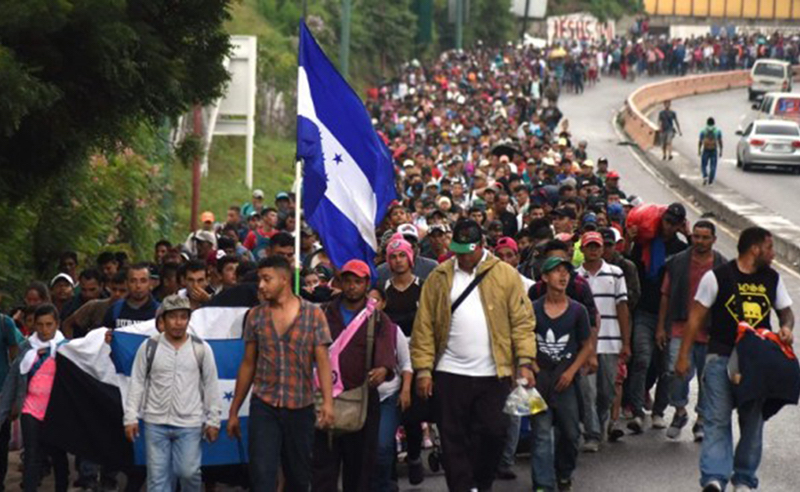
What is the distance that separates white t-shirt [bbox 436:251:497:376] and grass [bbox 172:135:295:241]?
1792 centimetres

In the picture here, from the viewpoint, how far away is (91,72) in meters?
12.8

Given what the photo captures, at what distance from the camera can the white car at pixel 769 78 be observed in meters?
68.8

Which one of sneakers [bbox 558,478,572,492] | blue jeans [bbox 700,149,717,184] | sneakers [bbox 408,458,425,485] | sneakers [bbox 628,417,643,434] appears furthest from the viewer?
blue jeans [bbox 700,149,717,184]

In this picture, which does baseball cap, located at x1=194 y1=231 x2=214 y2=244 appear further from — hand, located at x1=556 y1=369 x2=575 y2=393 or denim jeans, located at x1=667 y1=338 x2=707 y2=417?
hand, located at x1=556 y1=369 x2=575 y2=393

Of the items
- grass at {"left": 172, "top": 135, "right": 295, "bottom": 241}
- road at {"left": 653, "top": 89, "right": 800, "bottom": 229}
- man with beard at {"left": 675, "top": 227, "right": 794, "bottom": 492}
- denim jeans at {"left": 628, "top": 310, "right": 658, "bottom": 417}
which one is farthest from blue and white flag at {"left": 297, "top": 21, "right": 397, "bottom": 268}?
road at {"left": 653, "top": 89, "right": 800, "bottom": 229}

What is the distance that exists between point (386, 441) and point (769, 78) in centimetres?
5912

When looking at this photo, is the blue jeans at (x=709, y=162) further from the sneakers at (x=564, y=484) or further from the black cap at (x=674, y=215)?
the sneakers at (x=564, y=484)

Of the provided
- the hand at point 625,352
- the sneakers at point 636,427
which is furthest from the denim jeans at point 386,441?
the sneakers at point 636,427

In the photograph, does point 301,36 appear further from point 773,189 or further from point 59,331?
point 773,189

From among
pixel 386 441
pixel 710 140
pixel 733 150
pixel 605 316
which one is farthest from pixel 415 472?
pixel 733 150

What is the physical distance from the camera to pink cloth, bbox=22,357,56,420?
12602 millimetres

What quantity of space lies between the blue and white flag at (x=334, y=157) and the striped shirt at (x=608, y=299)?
2.19 metres

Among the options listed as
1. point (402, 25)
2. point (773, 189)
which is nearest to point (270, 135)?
point (773, 189)

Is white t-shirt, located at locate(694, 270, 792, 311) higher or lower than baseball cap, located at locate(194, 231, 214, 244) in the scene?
higher
